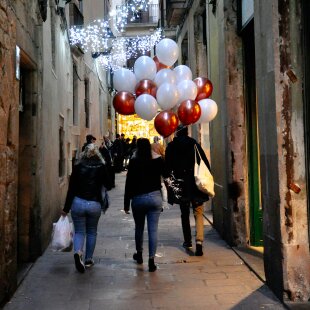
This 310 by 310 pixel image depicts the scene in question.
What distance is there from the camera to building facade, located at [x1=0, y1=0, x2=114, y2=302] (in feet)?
16.8

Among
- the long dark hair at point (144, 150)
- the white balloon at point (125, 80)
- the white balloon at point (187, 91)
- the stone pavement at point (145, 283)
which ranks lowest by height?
the stone pavement at point (145, 283)

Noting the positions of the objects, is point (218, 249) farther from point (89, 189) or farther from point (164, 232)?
point (89, 189)

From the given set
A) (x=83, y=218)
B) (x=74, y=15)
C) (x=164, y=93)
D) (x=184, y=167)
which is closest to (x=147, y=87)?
(x=164, y=93)

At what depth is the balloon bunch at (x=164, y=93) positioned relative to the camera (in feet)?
27.7

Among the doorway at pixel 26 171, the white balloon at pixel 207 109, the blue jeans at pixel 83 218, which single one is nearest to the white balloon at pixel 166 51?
the white balloon at pixel 207 109

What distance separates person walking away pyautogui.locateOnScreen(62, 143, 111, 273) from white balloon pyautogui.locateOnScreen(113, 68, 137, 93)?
2667 millimetres

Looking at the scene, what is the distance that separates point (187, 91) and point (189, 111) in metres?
0.40

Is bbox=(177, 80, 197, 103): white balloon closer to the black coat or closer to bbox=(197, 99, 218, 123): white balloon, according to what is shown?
bbox=(197, 99, 218, 123): white balloon

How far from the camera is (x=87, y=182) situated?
6.47m

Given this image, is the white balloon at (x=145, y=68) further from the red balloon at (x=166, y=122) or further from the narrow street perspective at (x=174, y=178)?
the red balloon at (x=166, y=122)

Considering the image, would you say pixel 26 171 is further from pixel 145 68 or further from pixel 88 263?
pixel 145 68

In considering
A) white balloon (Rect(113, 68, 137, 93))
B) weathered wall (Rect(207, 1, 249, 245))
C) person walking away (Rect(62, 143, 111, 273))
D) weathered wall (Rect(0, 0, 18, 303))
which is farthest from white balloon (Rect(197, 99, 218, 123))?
weathered wall (Rect(0, 0, 18, 303))

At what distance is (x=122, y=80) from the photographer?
29.2 ft

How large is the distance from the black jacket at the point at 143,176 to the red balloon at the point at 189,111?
1.94m
